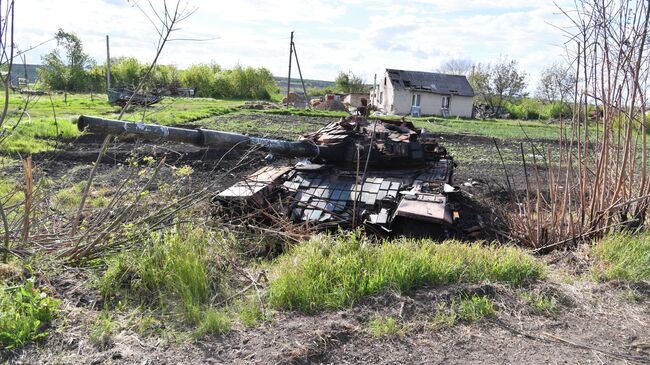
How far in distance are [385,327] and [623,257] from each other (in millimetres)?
2556

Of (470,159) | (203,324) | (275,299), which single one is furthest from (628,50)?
(470,159)

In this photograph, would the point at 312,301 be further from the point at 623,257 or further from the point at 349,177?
the point at 349,177

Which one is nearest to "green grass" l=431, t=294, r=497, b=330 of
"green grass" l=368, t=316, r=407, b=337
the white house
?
"green grass" l=368, t=316, r=407, b=337

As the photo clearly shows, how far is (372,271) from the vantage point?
4047 millimetres

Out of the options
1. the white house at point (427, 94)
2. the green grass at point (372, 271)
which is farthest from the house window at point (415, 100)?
the green grass at point (372, 271)

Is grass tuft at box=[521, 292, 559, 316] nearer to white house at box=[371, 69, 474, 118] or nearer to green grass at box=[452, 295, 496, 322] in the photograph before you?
green grass at box=[452, 295, 496, 322]

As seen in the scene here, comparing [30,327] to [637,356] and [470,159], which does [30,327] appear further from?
[470,159]

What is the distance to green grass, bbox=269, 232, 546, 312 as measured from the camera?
3773 millimetres

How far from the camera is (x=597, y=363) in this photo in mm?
3104

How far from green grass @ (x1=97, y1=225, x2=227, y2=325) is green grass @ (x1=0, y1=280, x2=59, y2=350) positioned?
49 centimetres

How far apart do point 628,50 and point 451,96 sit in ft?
135

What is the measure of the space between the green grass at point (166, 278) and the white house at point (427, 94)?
4040 centimetres

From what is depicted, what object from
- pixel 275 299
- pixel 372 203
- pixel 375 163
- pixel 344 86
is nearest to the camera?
pixel 275 299

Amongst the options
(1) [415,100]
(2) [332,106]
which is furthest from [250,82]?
(1) [415,100]
